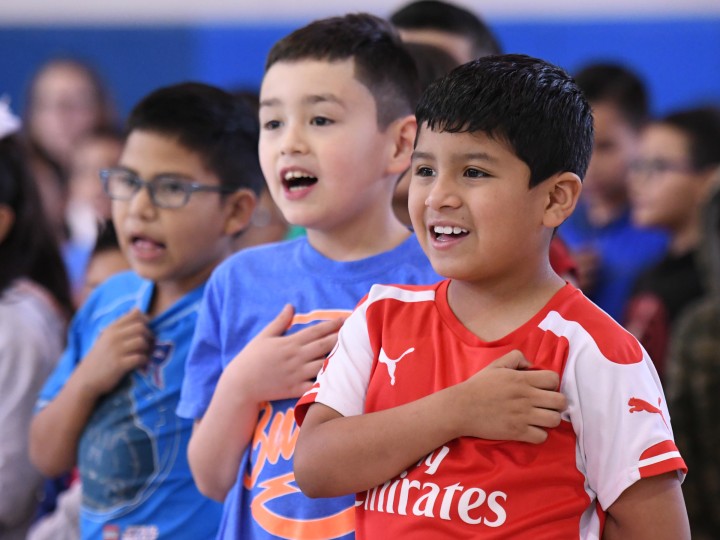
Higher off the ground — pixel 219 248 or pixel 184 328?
pixel 219 248

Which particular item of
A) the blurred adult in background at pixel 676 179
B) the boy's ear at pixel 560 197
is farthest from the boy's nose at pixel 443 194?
the blurred adult in background at pixel 676 179

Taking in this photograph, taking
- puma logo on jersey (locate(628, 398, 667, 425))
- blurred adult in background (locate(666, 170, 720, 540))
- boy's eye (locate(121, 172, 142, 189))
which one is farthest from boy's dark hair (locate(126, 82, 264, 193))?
blurred adult in background (locate(666, 170, 720, 540))

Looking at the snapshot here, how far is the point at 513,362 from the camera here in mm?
1515

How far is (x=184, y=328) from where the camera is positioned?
2398 millimetres

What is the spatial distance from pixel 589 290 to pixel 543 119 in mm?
2676

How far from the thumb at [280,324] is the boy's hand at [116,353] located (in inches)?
20.9

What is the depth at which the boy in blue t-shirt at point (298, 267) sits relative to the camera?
1.88m

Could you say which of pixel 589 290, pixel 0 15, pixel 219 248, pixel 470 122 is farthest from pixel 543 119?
pixel 0 15

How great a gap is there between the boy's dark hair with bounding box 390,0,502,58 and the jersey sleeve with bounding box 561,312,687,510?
54.3 inches

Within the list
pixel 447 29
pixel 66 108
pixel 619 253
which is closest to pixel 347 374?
pixel 447 29

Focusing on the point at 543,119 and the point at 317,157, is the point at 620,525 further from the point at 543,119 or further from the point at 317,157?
the point at 317,157

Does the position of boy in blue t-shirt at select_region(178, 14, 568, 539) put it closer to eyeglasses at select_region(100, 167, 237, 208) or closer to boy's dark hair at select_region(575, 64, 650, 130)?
eyeglasses at select_region(100, 167, 237, 208)

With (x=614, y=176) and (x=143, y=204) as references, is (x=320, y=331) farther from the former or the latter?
(x=614, y=176)

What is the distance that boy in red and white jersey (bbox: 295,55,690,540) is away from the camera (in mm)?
1483
